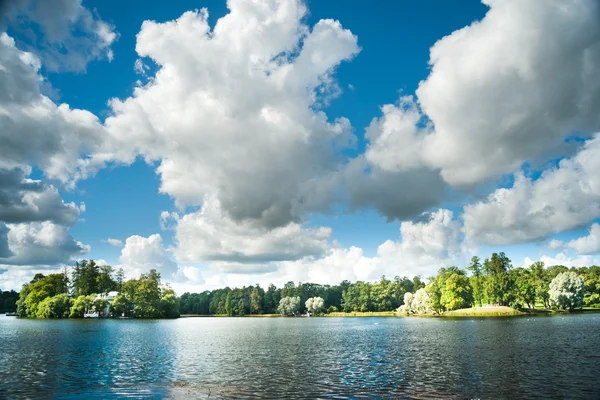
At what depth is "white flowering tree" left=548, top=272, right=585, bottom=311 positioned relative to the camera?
18150cm

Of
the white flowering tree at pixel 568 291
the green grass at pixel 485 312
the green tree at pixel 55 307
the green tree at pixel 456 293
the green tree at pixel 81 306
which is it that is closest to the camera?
the green grass at pixel 485 312

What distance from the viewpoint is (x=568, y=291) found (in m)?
182

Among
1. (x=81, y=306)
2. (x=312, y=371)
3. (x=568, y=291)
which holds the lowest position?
(x=312, y=371)

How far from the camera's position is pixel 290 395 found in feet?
107

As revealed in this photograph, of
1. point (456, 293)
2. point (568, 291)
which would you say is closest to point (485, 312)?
point (456, 293)

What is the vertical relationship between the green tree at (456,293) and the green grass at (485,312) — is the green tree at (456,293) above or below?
above

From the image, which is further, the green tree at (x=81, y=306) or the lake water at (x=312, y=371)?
the green tree at (x=81, y=306)

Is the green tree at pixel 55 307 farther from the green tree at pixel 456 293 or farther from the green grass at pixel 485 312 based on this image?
the green tree at pixel 456 293

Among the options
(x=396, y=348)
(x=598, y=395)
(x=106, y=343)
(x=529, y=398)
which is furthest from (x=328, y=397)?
(x=106, y=343)

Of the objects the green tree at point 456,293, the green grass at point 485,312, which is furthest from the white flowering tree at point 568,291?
the green tree at point 456,293

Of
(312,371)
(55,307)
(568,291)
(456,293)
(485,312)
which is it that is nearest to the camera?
(312,371)

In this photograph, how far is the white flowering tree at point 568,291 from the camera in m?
182

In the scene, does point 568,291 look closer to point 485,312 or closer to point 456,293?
point 485,312

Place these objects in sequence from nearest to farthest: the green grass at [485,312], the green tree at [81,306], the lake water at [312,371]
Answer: the lake water at [312,371] < the green grass at [485,312] < the green tree at [81,306]
